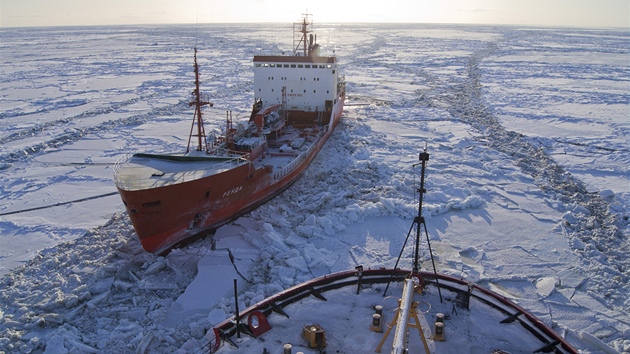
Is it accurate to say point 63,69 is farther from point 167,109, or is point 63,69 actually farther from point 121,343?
point 121,343

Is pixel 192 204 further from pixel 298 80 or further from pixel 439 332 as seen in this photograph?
pixel 298 80

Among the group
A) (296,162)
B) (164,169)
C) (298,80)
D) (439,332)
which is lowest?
(439,332)

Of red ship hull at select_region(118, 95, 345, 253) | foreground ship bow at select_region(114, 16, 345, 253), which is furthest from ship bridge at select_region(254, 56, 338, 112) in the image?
red ship hull at select_region(118, 95, 345, 253)

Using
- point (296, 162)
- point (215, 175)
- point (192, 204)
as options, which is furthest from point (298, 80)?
point (192, 204)

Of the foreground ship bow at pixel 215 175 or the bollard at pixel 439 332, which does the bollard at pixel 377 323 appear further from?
the foreground ship bow at pixel 215 175

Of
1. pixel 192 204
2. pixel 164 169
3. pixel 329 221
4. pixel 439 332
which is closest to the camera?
pixel 439 332

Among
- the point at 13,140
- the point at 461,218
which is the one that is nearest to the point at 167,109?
the point at 13,140

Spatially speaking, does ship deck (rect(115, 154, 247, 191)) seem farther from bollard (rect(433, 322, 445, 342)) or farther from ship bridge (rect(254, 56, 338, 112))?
ship bridge (rect(254, 56, 338, 112))

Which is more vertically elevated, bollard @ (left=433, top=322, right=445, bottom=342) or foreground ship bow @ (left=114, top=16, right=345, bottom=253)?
foreground ship bow @ (left=114, top=16, right=345, bottom=253)
